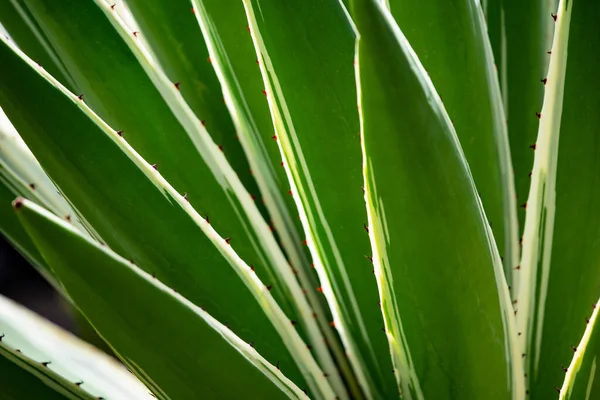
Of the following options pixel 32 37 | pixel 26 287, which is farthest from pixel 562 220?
pixel 26 287

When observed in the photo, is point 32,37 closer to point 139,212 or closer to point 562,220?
point 139,212

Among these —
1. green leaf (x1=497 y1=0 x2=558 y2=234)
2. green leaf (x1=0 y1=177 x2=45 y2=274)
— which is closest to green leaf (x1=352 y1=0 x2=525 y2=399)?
green leaf (x1=497 y1=0 x2=558 y2=234)

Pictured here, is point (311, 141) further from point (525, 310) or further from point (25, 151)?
point (25, 151)

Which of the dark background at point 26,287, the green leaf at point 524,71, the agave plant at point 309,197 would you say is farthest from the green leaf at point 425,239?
the dark background at point 26,287

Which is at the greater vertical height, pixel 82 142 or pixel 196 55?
pixel 196 55

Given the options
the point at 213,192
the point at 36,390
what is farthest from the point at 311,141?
the point at 36,390

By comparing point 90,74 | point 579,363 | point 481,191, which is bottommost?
point 579,363

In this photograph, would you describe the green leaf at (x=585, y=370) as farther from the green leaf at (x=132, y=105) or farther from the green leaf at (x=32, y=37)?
the green leaf at (x=32, y=37)
